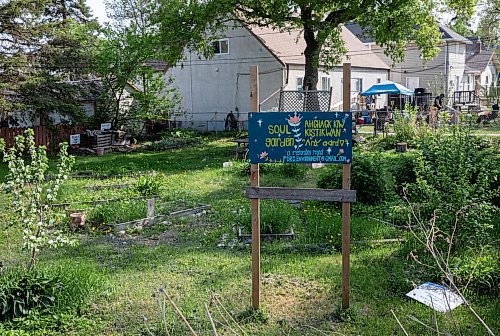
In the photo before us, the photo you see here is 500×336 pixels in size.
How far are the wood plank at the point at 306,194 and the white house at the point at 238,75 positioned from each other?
60.5ft

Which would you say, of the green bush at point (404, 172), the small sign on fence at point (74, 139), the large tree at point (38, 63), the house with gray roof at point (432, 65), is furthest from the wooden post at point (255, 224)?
the house with gray roof at point (432, 65)

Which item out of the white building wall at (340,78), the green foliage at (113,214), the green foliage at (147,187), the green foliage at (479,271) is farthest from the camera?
the white building wall at (340,78)

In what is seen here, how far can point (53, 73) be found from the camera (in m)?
19.1

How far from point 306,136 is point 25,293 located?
3.09m

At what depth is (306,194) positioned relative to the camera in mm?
4945

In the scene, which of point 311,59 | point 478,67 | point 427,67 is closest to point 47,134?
point 311,59

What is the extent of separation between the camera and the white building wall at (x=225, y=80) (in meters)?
25.2

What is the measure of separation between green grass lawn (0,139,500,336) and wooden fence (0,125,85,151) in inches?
415

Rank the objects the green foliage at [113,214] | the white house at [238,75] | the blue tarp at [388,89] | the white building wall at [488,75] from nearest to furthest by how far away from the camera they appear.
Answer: the green foliage at [113,214] < the white house at [238,75] < the blue tarp at [388,89] < the white building wall at [488,75]

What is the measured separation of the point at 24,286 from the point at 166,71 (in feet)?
80.7

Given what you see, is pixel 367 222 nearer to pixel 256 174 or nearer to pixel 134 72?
pixel 256 174

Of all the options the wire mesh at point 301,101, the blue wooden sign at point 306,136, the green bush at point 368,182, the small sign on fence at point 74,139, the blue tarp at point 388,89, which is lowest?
the green bush at point 368,182

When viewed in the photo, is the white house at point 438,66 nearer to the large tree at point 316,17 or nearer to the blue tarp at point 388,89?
the blue tarp at point 388,89

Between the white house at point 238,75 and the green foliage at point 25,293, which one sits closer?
the green foliage at point 25,293
